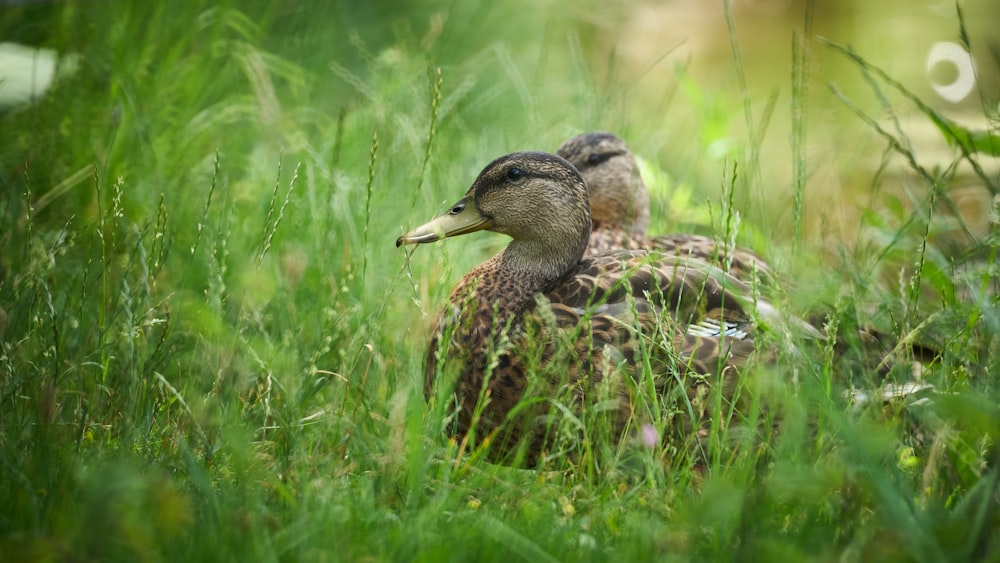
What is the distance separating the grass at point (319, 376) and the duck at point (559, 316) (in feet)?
0.46

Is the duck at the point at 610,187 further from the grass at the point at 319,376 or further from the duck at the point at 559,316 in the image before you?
the duck at the point at 559,316

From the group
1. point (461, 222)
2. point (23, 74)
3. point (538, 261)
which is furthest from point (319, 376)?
point (23, 74)

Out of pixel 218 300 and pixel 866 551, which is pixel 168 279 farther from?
pixel 866 551

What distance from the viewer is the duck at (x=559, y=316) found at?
267 cm

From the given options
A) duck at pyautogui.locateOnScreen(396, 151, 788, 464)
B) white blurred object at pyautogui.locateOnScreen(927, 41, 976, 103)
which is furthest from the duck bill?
white blurred object at pyautogui.locateOnScreen(927, 41, 976, 103)

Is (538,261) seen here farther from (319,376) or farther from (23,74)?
(23,74)

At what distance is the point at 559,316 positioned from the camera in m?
2.97

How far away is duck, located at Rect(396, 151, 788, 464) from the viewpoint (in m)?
2.67

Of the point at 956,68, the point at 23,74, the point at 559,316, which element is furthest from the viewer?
the point at 956,68

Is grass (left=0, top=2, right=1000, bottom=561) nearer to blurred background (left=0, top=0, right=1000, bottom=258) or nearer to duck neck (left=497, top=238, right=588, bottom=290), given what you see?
blurred background (left=0, top=0, right=1000, bottom=258)

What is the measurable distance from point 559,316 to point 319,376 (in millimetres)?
760

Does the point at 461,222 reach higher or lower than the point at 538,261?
higher

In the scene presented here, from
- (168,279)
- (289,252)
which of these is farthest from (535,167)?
(168,279)

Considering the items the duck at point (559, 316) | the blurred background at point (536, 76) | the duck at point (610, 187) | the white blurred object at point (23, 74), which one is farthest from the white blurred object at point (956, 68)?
the white blurred object at point (23, 74)
